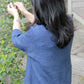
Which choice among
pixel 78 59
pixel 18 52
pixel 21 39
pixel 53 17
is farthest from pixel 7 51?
pixel 78 59

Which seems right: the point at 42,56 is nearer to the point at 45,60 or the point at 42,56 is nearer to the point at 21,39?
the point at 45,60

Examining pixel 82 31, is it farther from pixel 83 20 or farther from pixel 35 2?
pixel 35 2

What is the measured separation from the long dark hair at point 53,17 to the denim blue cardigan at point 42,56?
0.04 m

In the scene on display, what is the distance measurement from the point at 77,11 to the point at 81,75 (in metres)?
3.89

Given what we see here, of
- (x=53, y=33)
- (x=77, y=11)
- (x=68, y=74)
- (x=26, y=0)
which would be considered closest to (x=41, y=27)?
(x=53, y=33)

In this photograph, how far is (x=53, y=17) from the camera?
3.87 feet

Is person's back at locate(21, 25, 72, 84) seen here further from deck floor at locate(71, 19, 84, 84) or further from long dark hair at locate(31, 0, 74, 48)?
deck floor at locate(71, 19, 84, 84)

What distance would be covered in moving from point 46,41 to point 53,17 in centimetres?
18

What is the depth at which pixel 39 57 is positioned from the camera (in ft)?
4.25

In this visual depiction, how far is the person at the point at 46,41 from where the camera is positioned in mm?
1197

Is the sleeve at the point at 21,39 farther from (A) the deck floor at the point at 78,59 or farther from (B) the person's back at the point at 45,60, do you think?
(A) the deck floor at the point at 78,59

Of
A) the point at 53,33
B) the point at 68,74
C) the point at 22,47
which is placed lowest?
the point at 68,74

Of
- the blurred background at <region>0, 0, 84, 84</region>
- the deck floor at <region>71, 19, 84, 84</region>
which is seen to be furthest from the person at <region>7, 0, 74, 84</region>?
the deck floor at <region>71, 19, 84, 84</region>

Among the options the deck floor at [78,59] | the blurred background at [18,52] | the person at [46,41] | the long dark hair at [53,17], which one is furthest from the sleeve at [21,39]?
the deck floor at [78,59]
